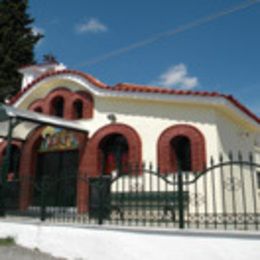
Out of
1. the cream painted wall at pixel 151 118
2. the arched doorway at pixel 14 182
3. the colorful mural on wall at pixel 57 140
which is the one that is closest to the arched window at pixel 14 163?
the arched doorway at pixel 14 182

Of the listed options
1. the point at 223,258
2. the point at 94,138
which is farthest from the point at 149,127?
the point at 223,258

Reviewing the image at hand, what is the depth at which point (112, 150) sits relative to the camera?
1187 cm

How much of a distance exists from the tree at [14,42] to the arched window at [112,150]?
10515 millimetres

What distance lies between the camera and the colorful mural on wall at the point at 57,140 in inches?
481

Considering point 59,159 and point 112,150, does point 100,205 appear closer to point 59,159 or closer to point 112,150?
point 112,150

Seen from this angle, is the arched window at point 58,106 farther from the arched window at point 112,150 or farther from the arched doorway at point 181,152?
the arched doorway at point 181,152

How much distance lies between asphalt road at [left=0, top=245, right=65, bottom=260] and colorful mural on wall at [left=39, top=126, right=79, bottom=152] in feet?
17.2

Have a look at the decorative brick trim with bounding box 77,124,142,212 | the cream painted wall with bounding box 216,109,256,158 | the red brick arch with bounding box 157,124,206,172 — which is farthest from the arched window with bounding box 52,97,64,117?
the cream painted wall with bounding box 216,109,256,158

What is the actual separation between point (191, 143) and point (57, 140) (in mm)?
5246

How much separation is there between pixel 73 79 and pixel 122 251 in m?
7.90

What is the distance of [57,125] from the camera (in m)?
11.1

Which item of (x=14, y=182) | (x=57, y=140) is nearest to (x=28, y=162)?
(x=14, y=182)

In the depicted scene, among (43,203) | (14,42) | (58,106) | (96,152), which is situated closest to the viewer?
(43,203)

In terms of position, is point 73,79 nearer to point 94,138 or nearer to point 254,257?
point 94,138
